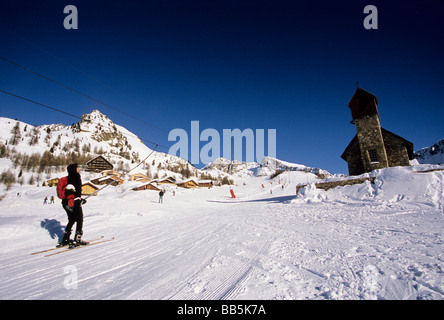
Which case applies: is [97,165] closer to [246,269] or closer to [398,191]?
[246,269]

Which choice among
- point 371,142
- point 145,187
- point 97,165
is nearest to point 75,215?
point 371,142

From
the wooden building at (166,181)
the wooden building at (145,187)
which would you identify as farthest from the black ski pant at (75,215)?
the wooden building at (166,181)

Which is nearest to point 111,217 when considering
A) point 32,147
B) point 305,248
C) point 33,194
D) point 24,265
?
point 24,265

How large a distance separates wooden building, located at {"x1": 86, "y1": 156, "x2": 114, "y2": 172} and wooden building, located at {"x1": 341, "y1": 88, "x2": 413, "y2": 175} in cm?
10133

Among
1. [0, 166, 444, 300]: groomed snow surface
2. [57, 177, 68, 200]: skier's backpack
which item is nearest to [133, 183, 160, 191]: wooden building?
[0, 166, 444, 300]: groomed snow surface

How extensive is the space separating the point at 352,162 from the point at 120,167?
128 meters

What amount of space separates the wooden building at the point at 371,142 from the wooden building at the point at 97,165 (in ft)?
332

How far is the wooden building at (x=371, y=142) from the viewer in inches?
717

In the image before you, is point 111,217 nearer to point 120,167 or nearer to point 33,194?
point 33,194

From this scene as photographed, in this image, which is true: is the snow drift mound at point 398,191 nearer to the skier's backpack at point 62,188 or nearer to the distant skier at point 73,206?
the distant skier at point 73,206

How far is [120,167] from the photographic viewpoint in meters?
118

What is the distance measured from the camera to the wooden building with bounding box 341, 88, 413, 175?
18.2 metres

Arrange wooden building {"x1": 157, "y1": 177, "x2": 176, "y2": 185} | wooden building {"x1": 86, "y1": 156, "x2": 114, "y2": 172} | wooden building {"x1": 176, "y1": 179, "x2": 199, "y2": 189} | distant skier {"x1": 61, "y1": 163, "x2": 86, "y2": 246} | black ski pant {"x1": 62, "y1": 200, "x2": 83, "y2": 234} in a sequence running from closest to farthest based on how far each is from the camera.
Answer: distant skier {"x1": 61, "y1": 163, "x2": 86, "y2": 246} → black ski pant {"x1": 62, "y1": 200, "x2": 83, "y2": 234} → wooden building {"x1": 157, "y1": 177, "x2": 176, "y2": 185} → wooden building {"x1": 176, "y1": 179, "x2": 199, "y2": 189} → wooden building {"x1": 86, "y1": 156, "x2": 114, "y2": 172}

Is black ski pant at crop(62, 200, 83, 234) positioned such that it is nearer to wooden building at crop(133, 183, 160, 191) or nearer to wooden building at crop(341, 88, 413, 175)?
wooden building at crop(341, 88, 413, 175)
